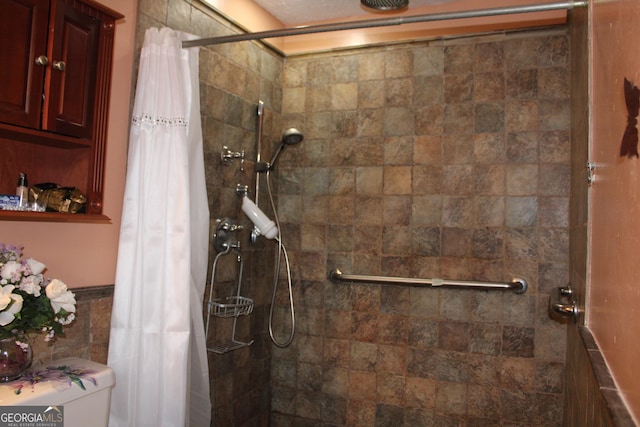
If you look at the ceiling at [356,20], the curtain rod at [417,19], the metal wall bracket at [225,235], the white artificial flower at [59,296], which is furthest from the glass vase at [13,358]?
the ceiling at [356,20]

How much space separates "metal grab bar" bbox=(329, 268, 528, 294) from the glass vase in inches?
67.3

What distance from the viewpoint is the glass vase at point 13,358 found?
1424mm

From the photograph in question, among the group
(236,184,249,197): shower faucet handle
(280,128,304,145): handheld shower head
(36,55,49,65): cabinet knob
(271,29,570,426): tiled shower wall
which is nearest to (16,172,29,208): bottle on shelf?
(36,55,49,65): cabinet knob

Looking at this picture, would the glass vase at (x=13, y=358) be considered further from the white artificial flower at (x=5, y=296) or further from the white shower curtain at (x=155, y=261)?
the white shower curtain at (x=155, y=261)

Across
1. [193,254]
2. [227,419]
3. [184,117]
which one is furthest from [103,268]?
[227,419]

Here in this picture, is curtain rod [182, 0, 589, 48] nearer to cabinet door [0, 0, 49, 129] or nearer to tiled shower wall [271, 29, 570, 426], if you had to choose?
cabinet door [0, 0, 49, 129]

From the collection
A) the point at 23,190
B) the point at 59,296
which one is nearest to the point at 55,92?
the point at 23,190

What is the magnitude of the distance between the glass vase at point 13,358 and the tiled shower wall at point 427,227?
5.52 ft

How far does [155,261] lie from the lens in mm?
1859

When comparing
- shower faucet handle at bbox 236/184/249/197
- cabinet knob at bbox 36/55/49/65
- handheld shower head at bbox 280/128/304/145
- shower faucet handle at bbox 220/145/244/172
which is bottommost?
shower faucet handle at bbox 236/184/249/197

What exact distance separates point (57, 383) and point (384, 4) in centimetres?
228

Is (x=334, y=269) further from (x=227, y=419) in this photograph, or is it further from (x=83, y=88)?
(x=83, y=88)

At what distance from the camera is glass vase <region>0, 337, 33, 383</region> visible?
4.67 ft

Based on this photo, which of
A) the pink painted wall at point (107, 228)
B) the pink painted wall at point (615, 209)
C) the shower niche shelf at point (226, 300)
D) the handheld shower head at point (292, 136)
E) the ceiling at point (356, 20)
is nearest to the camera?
the pink painted wall at point (615, 209)
